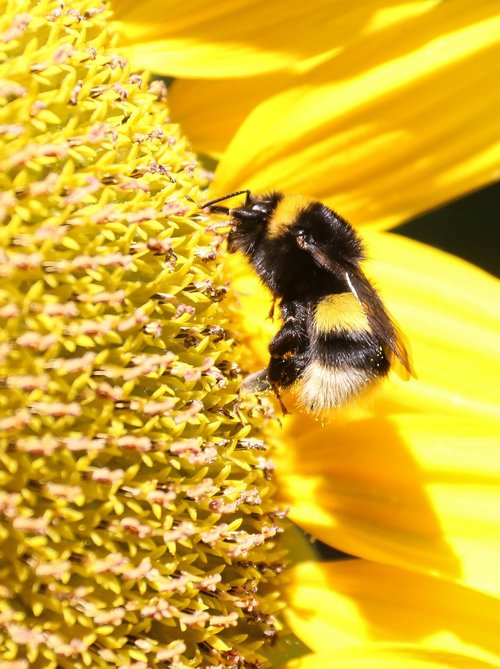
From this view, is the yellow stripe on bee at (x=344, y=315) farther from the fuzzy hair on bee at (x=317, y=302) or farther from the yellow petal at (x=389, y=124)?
the yellow petal at (x=389, y=124)

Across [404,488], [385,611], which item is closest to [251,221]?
[404,488]

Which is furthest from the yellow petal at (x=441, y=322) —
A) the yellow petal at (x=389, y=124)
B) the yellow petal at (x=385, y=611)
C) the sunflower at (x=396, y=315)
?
the yellow petal at (x=385, y=611)

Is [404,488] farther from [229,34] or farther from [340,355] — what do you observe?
[229,34]

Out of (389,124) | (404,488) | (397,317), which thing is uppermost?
(389,124)

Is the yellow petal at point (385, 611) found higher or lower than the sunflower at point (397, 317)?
lower

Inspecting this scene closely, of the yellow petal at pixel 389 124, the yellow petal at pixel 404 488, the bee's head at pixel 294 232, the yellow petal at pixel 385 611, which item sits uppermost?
the yellow petal at pixel 389 124

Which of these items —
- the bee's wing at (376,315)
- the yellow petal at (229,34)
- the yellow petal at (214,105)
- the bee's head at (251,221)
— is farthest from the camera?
the yellow petal at (214,105)
